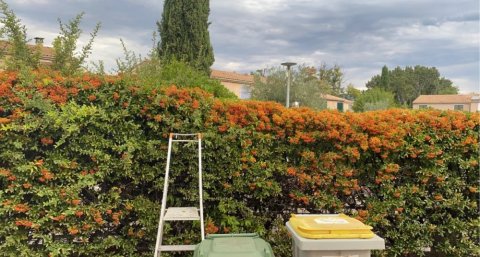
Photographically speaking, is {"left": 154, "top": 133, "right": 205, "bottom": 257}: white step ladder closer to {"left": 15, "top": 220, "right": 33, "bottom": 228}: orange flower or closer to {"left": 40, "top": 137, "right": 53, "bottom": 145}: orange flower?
{"left": 40, "top": 137, "right": 53, "bottom": 145}: orange flower

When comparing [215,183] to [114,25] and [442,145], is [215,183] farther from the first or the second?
[114,25]

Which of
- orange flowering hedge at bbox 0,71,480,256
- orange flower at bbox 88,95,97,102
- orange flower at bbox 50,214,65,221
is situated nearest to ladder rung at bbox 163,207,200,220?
orange flowering hedge at bbox 0,71,480,256

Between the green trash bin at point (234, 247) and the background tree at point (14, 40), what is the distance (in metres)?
3.67

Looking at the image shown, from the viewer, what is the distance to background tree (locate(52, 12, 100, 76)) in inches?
198

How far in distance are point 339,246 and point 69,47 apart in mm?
4468

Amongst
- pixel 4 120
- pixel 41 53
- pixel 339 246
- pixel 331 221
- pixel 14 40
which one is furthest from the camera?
pixel 41 53

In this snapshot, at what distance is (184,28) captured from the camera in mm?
11562

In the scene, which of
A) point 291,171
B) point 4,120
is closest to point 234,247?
point 291,171

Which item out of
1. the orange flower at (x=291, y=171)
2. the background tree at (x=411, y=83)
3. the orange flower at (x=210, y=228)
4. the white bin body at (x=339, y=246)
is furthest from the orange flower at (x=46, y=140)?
the background tree at (x=411, y=83)

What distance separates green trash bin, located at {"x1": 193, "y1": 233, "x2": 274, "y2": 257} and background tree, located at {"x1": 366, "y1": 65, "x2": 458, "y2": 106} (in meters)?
65.0

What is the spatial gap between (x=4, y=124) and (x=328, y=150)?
3.42 m

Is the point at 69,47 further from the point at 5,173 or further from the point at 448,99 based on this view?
the point at 448,99

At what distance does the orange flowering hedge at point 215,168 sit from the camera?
11.9 ft

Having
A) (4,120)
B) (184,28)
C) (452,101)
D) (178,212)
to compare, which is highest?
(184,28)
